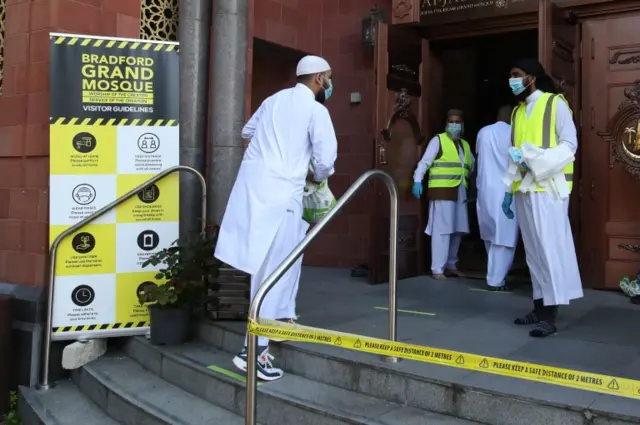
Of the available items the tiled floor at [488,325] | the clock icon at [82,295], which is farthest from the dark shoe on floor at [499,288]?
the clock icon at [82,295]

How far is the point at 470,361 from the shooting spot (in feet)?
6.58

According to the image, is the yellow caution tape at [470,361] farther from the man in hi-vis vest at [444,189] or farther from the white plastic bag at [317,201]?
the man in hi-vis vest at [444,189]

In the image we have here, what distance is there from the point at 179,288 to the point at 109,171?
3.23 feet

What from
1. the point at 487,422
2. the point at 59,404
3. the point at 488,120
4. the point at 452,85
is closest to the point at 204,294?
the point at 59,404

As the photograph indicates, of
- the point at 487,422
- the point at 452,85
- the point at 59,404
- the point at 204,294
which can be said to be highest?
the point at 452,85

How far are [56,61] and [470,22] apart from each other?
3847 millimetres

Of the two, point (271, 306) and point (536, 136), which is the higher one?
point (536, 136)

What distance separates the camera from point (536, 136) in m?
3.84

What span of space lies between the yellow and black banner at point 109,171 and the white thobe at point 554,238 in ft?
8.09

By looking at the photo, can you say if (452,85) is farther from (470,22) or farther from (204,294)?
(204,294)

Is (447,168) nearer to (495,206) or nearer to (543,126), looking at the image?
(495,206)

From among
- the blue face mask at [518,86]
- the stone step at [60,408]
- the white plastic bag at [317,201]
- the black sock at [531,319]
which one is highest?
the blue face mask at [518,86]

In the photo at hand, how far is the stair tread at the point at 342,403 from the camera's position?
9.30ft

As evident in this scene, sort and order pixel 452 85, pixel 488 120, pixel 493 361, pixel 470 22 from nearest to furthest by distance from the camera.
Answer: pixel 493 361
pixel 470 22
pixel 452 85
pixel 488 120
